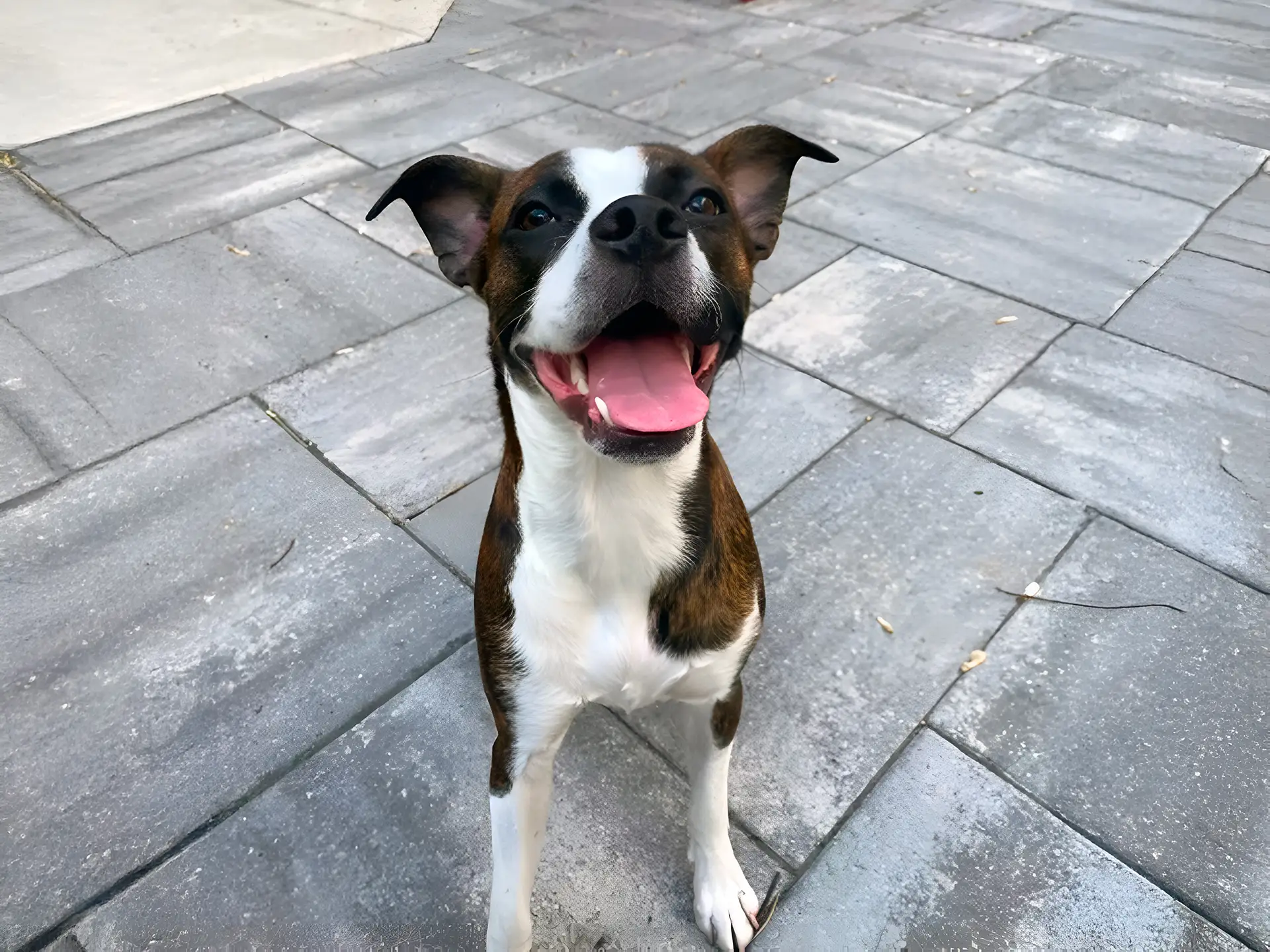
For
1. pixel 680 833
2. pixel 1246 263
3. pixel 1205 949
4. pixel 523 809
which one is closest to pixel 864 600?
pixel 680 833

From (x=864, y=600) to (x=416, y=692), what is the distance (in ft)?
5.04

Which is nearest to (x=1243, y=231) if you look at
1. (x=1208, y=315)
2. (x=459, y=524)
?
(x=1208, y=315)

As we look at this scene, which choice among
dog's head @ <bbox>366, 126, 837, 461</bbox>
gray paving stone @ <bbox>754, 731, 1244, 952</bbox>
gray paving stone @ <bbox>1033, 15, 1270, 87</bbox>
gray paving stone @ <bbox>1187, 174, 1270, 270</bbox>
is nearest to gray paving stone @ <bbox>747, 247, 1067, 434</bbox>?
gray paving stone @ <bbox>1187, 174, 1270, 270</bbox>

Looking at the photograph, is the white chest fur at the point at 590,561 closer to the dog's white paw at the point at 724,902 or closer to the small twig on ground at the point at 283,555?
the dog's white paw at the point at 724,902

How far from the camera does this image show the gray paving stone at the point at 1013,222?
183 inches

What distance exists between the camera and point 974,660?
2.85 meters

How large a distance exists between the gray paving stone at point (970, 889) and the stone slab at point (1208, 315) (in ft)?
8.73

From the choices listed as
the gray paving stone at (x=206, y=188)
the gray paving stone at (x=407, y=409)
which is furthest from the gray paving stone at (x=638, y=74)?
the gray paving stone at (x=407, y=409)

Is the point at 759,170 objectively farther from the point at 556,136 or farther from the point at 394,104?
the point at 394,104

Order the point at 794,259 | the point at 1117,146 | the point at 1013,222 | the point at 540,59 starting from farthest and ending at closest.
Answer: the point at 540,59 → the point at 1117,146 → the point at 1013,222 → the point at 794,259

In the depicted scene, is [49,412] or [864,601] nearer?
[864,601]

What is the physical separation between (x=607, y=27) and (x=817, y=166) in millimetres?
3530

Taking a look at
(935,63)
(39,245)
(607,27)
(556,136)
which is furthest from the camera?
(607,27)

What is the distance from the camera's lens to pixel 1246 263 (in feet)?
15.4
